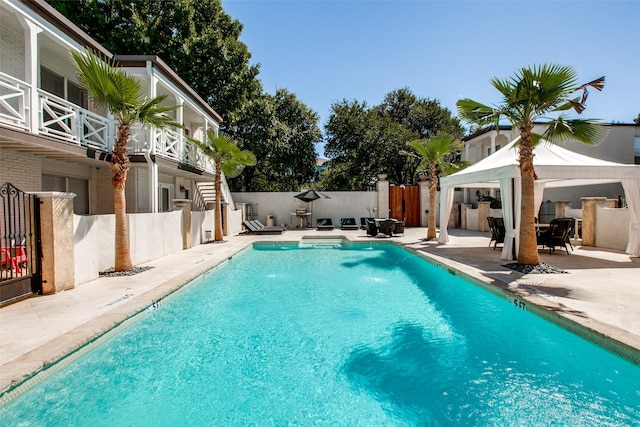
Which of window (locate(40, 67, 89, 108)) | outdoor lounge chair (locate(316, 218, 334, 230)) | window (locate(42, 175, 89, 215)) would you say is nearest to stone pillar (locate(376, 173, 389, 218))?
outdoor lounge chair (locate(316, 218, 334, 230))

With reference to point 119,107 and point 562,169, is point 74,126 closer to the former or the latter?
point 119,107

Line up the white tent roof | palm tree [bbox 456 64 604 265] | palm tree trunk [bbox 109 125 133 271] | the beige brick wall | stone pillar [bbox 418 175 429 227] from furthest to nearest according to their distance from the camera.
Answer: stone pillar [bbox 418 175 429 227], the white tent roof, the beige brick wall, palm tree trunk [bbox 109 125 133 271], palm tree [bbox 456 64 604 265]

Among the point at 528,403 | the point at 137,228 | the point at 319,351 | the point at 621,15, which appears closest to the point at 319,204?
the point at 137,228

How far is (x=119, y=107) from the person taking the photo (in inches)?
291

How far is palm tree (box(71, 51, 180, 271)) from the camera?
6914 millimetres

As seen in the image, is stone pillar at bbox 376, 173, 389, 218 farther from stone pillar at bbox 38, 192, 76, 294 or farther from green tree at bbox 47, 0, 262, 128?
stone pillar at bbox 38, 192, 76, 294

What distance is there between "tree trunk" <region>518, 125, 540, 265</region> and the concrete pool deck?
680mm

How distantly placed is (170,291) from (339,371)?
397 centimetres

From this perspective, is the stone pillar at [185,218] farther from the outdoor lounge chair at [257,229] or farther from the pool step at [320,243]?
the outdoor lounge chair at [257,229]

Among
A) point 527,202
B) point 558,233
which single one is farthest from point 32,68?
point 558,233

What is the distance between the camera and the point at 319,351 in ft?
14.9

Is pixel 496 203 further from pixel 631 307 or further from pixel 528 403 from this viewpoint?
pixel 528 403

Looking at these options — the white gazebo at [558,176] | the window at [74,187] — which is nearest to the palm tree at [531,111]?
the white gazebo at [558,176]

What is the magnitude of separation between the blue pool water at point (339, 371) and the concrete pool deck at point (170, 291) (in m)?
0.25
